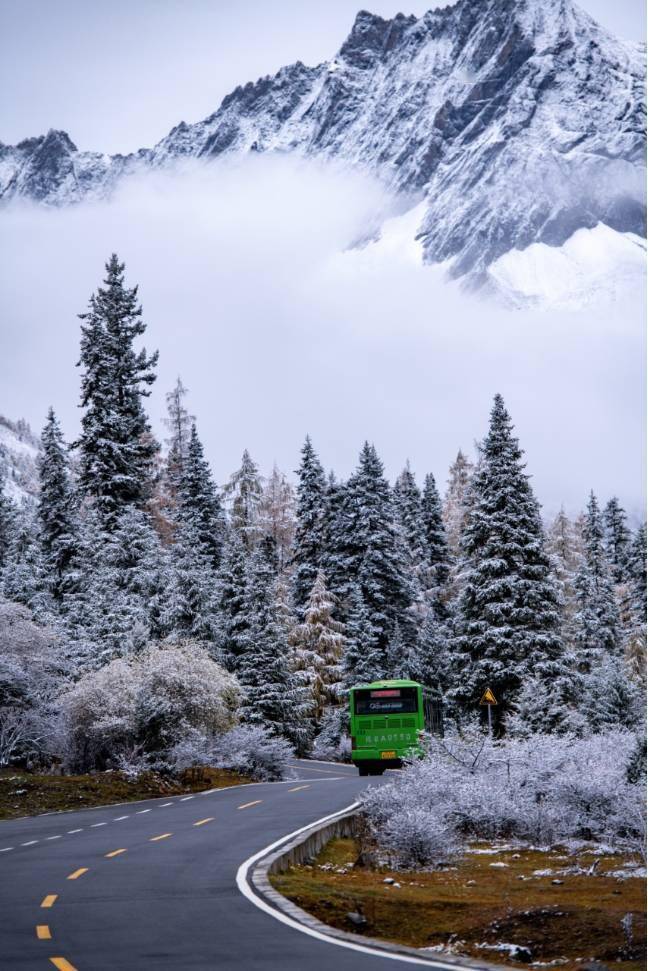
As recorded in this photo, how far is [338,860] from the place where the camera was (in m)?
21.3

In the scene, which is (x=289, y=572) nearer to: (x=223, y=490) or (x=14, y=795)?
(x=223, y=490)

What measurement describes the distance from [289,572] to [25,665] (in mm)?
52208

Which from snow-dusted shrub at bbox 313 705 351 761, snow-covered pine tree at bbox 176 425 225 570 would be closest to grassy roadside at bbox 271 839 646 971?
snow-dusted shrub at bbox 313 705 351 761

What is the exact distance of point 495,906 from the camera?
15234 mm

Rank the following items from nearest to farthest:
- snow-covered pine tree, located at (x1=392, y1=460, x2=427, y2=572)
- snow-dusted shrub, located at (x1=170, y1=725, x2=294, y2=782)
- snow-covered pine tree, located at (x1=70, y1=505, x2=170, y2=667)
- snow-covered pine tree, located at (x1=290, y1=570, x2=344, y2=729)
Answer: snow-dusted shrub, located at (x1=170, y1=725, x2=294, y2=782), snow-covered pine tree, located at (x1=70, y1=505, x2=170, y2=667), snow-covered pine tree, located at (x1=290, y1=570, x2=344, y2=729), snow-covered pine tree, located at (x1=392, y1=460, x2=427, y2=572)

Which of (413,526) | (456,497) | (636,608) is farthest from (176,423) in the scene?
(636,608)

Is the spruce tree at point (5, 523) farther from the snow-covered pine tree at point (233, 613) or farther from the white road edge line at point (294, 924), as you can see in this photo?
the white road edge line at point (294, 924)

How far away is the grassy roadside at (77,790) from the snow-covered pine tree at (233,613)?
19.5m

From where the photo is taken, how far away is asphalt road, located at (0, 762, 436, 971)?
11672mm

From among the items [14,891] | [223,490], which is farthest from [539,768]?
[223,490]

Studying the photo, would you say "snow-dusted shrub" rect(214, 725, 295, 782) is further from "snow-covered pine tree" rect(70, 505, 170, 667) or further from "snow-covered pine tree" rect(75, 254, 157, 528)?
"snow-covered pine tree" rect(75, 254, 157, 528)

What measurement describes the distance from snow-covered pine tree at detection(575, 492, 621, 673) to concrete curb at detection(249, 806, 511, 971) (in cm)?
3798

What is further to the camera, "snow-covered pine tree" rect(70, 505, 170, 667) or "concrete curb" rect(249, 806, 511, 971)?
"snow-covered pine tree" rect(70, 505, 170, 667)

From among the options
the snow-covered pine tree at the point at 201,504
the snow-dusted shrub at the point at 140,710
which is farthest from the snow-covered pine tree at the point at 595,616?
the snow-dusted shrub at the point at 140,710
